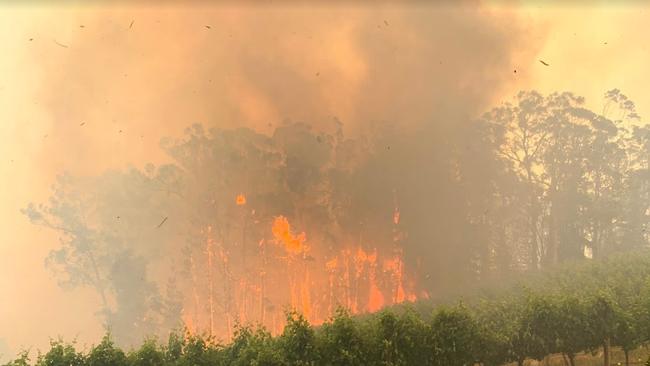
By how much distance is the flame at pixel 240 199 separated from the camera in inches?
3765

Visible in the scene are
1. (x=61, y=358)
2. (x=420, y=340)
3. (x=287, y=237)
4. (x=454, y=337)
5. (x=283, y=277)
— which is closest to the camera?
(x=61, y=358)

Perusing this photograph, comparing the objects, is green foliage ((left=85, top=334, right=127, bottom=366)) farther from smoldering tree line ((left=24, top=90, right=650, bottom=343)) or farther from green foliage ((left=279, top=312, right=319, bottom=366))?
smoldering tree line ((left=24, top=90, right=650, bottom=343))

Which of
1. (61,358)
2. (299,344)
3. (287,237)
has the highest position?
(287,237)

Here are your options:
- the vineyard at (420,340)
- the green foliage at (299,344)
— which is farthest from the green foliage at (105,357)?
the green foliage at (299,344)

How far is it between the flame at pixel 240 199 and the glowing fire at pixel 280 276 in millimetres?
196

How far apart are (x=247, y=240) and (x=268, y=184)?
11743mm

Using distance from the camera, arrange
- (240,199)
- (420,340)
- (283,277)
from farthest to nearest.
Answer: (240,199)
(283,277)
(420,340)

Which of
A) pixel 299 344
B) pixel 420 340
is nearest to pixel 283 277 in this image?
pixel 420 340

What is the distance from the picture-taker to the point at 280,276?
9506cm

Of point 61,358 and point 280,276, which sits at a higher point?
point 280,276

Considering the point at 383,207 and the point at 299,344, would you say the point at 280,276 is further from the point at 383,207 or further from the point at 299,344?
the point at 299,344

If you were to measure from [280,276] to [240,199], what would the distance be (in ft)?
55.5

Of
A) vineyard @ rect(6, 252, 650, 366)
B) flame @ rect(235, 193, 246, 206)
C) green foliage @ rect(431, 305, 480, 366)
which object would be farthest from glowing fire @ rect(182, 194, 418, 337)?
green foliage @ rect(431, 305, 480, 366)

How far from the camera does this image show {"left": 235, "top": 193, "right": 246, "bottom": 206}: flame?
95.6 metres
